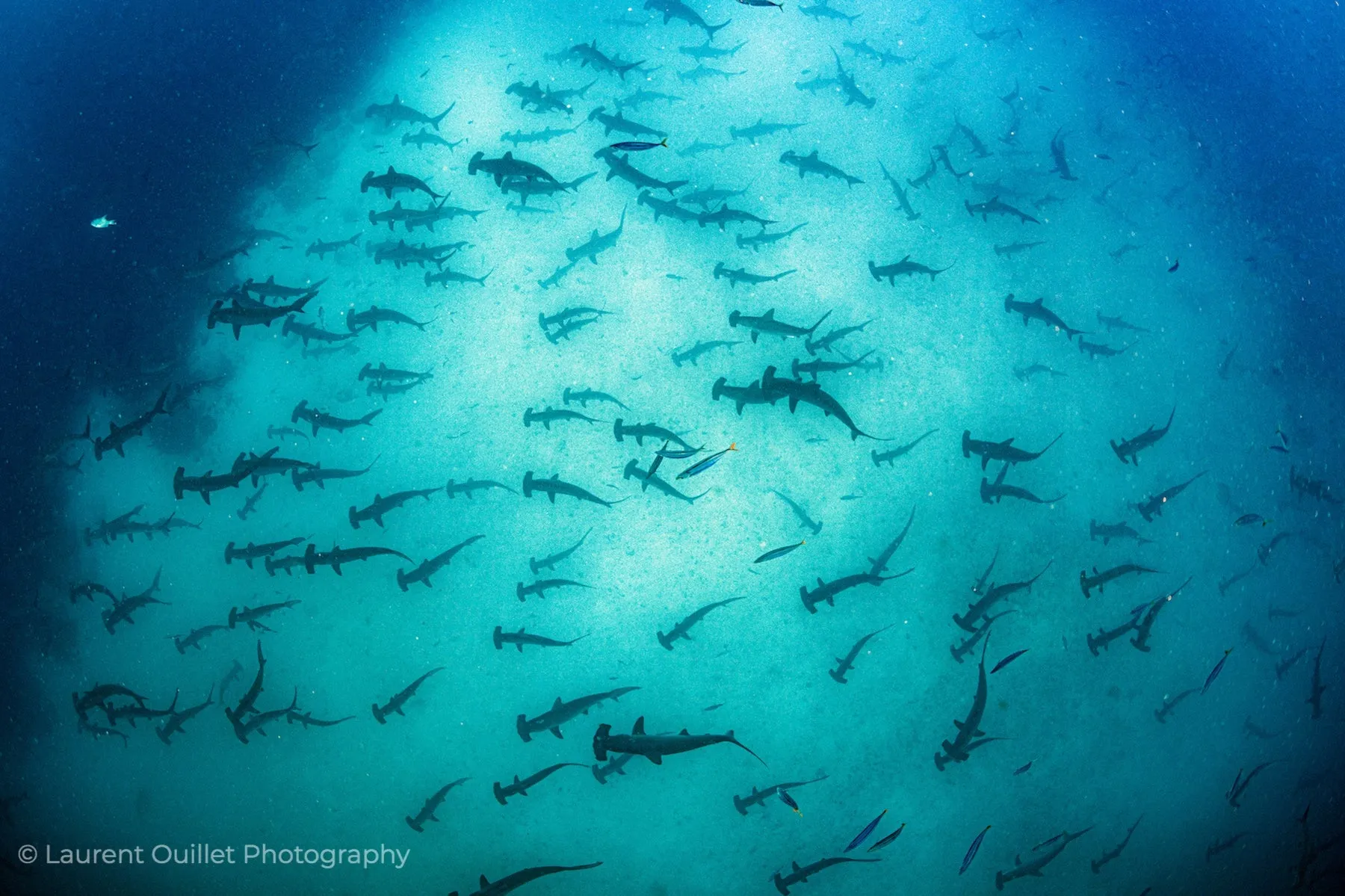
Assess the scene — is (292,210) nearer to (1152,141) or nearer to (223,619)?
(223,619)

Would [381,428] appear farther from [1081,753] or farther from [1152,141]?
[1152,141]

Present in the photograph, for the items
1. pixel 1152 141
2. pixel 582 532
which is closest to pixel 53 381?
pixel 582 532

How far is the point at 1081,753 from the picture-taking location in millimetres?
8828

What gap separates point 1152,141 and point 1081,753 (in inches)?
470

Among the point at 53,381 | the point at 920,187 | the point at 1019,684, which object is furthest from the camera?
the point at 53,381

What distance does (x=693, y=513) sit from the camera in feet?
26.7

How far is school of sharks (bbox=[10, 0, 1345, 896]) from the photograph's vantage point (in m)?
7.82

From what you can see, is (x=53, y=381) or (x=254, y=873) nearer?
(x=254, y=873)

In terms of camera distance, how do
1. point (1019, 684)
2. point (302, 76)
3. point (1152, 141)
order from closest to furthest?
point (1019, 684)
point (302, 76)
point (1152, 141)

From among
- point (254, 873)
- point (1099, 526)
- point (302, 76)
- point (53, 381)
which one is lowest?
point (254, 873)

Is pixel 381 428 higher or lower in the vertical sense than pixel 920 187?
lower

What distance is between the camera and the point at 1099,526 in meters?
8.88

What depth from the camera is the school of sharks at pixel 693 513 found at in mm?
7816

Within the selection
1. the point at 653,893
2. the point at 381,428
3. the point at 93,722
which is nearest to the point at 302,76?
the point at 381,428
